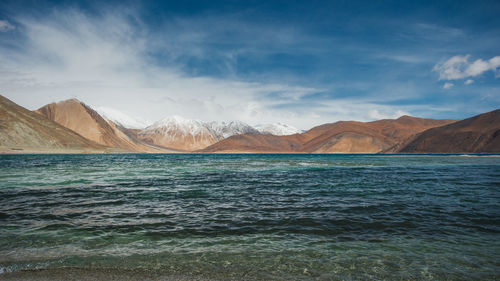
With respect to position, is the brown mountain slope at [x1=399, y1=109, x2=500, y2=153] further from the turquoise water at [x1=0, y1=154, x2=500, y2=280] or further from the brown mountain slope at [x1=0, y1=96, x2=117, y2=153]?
the brown mountain slope at [x1=0, y1=96, x2=117, y2=153]

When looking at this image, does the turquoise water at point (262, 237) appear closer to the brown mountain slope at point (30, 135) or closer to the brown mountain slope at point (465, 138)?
the brown mountain slope at point (30, 135)

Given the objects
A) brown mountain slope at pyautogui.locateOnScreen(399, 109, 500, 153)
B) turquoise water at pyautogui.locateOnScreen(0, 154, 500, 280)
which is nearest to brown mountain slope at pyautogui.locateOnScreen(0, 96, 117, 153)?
turquoise water at pyautogui.locateOnScreen(0, 154, 500, 280)

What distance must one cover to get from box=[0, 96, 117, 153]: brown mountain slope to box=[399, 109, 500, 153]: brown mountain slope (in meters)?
186

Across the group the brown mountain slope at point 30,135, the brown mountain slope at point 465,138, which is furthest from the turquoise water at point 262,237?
the brown mountain slope at point 465,138

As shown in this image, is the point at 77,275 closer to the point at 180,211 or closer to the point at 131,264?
the point at 131,264

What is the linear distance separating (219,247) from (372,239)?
4.40m

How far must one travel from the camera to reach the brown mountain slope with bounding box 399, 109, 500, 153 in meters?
147

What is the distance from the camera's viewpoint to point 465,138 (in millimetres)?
158125

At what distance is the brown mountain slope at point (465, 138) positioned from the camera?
14732 cm

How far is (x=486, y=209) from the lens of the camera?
12.6m

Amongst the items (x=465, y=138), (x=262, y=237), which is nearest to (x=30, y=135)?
(x=262, y=237)

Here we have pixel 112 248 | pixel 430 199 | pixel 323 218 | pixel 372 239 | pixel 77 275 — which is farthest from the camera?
pixel 430 199

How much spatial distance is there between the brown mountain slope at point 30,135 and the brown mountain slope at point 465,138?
186 m

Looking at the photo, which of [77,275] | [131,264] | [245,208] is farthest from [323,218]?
[77,275]
